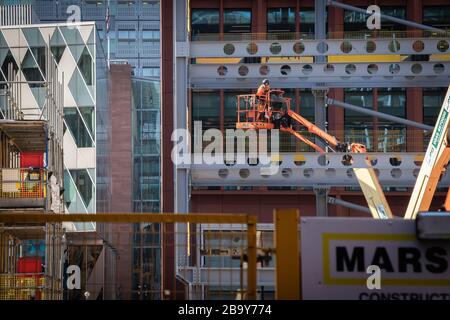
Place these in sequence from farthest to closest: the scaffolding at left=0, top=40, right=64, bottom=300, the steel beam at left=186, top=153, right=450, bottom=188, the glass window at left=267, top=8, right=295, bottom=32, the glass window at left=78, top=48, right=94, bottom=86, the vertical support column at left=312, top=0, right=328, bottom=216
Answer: the glass window at left=78, top=48, right=94, bottom=86 → the glass window at left=267, top=8, right=295, bottom=32 → the vertical support column at left=312, top=0, right=328, bottom=216 → the steel beam at left=186, top=153, right=450, bottom=188 → the scaffolding at left=0, top=40, right=64, bottom=300

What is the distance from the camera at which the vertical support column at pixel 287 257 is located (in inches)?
381

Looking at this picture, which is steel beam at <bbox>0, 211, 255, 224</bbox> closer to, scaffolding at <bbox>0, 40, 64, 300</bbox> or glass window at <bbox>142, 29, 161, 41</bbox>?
scaffolding at <bbox>0, 40, 64, 300</bbox>

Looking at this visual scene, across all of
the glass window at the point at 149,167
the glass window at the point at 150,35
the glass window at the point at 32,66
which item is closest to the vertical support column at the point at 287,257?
the glass window at the point at 32,66

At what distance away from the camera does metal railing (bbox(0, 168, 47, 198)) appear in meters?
23.5

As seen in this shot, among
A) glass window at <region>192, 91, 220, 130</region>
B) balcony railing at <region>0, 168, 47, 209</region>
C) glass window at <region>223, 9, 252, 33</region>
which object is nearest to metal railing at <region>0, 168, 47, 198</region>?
balcony railing at <region>0, 168, 47, 209</region>

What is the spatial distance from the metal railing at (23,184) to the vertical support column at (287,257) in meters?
14.4

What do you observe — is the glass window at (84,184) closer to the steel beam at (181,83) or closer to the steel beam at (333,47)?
the steel beam at (181,83)

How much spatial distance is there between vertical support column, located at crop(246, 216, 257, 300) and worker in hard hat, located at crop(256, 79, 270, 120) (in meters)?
18.6

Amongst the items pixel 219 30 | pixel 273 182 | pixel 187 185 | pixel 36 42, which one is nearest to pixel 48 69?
pixel 187 185

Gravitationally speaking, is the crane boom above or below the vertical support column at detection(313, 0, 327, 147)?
below

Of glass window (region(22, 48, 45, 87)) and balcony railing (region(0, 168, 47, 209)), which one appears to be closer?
balcony railing (region(0, 168, 47, 209))

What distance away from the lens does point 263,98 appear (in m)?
30.0
